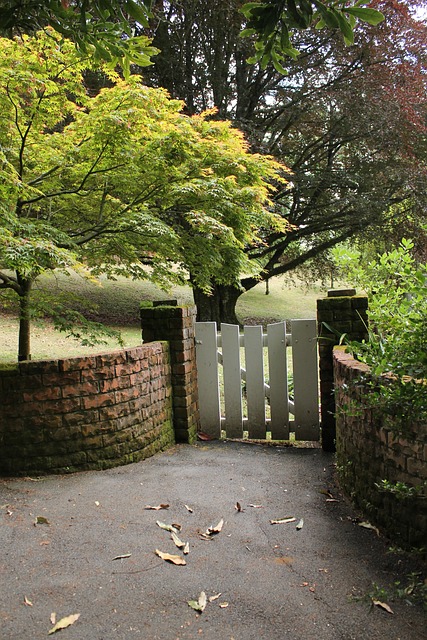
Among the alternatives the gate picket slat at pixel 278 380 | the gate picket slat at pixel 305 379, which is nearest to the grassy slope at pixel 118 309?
the gate picket slat at pixel 278 380

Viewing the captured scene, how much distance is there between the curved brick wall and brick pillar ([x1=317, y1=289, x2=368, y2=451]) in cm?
Answer: 168

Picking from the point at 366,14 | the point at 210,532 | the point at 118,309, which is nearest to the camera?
the point at 366,14

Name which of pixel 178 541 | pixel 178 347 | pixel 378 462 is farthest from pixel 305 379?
pixel 178 541

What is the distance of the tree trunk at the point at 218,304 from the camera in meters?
12.5

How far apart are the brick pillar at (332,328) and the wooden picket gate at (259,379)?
190 mm

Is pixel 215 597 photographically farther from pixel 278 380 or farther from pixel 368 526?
pixel 278 380

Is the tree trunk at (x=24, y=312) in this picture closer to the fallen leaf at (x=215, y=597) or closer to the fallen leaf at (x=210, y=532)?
the fallen leaf at (x=210, y=532)

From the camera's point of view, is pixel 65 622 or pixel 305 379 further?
pixel 305 379

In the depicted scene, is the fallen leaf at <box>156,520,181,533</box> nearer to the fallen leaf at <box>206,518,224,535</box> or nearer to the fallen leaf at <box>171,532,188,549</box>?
the fallen leaf at <box>171,532,188,549</box>

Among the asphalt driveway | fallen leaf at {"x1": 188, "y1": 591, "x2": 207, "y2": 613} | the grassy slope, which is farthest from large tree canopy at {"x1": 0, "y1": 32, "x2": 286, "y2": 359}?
the grassy slope

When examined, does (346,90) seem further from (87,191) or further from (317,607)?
(317,607)

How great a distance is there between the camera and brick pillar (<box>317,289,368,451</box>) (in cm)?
438

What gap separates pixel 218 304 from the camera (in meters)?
12.7

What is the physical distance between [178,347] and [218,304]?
26.4 ft
